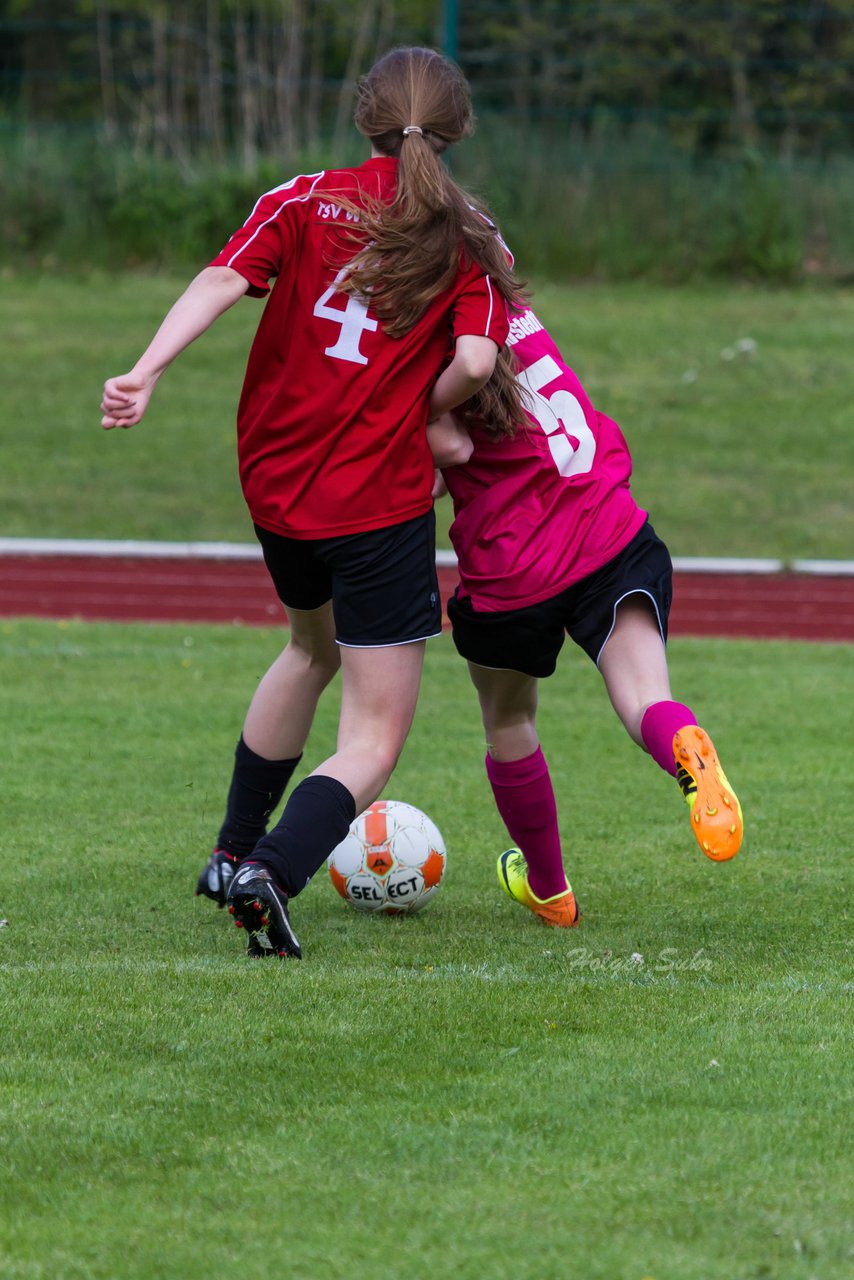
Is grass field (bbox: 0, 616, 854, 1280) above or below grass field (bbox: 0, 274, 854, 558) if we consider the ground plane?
above

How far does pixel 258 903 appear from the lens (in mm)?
3793

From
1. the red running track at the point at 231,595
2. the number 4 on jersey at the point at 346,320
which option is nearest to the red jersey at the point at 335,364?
the number 4 on jersey at the point at 346,320

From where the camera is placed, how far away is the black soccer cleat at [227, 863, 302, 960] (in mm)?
3773

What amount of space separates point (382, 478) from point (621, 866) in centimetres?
169

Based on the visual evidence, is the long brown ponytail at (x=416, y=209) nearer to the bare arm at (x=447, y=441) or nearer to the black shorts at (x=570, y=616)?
the bare arm at (x=447, y=441)

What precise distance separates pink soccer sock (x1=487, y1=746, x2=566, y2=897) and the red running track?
5667 mm

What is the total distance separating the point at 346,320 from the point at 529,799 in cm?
135

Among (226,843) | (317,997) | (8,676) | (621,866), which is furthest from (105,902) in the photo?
(8,676)

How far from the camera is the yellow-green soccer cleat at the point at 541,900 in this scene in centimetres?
455

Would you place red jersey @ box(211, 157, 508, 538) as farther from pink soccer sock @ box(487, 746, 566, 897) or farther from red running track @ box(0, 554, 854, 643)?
red running track @ box(0, 554, 854, 643)

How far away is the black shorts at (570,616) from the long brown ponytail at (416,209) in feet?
2.25

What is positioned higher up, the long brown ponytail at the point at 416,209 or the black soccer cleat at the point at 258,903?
the long brown ponytail at the point at 416,209

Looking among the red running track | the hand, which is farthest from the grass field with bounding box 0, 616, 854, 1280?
the red running track

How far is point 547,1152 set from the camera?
2779mm
